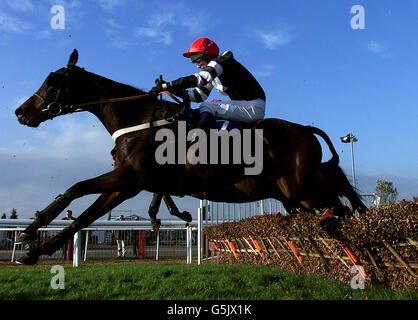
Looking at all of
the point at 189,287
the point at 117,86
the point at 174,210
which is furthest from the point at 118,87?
the point at 189,287

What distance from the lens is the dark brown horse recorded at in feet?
12.1

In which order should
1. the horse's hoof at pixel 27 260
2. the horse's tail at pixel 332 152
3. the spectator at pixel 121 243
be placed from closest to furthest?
the horse's hoof at pixel 27 260
the horse's tail at pixel 332 152
the spectator at pixel 121 243

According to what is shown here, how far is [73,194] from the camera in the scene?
3611mm

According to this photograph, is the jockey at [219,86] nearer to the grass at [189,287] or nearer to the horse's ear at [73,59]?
the horse's ear at [73,59]

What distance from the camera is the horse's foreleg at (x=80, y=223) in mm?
3527

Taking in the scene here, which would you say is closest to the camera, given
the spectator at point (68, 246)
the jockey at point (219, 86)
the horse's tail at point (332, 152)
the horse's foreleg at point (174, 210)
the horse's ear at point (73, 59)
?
the jockey at point (219, 86)

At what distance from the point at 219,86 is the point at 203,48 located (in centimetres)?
46

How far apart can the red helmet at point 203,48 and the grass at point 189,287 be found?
2629 mm

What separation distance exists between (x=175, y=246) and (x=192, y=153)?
29.4 feet

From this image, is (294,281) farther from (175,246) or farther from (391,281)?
(175,246)

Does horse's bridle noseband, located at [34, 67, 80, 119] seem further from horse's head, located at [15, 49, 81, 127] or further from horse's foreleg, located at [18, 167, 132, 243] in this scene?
horse's foreleg, located at [18, 167, 132, 243]

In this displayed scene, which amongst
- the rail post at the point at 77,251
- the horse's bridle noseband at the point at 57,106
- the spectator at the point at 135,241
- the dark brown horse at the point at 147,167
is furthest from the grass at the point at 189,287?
the spectator at the point at 135,241

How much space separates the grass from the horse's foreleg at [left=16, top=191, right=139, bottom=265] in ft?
3.07

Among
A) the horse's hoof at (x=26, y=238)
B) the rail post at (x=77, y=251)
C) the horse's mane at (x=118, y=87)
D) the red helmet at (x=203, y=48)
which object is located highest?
the red helmet at (x=203, y=48)
